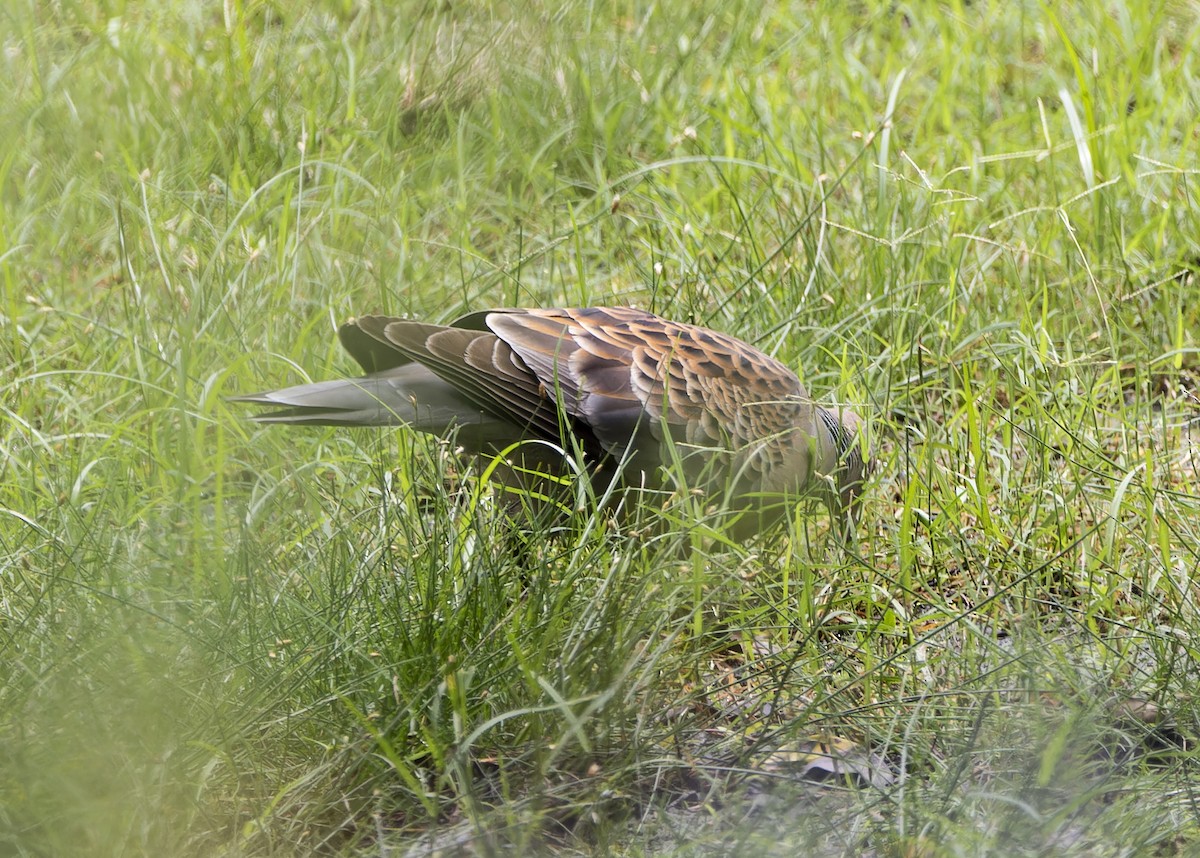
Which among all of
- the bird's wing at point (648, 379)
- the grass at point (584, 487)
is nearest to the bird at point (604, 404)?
the bird's wing at point (648, 379)

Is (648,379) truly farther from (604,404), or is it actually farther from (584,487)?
(584,487)

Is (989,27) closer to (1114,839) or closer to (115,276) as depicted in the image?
(115,276)

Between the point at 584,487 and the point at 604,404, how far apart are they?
1.16 feet

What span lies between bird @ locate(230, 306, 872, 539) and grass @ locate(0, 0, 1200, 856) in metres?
0.14

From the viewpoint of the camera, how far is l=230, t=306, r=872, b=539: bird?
3.14m

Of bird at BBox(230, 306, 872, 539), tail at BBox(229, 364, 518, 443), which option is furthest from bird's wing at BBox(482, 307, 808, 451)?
tail at BBox(229, 364, 518, 443)

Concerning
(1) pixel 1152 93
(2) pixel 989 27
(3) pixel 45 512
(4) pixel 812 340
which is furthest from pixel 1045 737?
(2) pixel 989 27

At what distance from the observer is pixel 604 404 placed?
3242 millimetres

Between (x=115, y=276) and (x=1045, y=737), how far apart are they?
3169 millimetres

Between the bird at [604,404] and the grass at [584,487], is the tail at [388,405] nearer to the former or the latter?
the bird at [604,404]

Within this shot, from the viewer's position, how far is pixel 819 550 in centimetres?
319

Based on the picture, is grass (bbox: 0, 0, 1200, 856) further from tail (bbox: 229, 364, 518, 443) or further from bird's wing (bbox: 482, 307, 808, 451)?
bird's wing (bbox: 482, 307, 808, 451)

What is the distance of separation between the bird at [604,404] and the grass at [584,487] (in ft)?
0.47

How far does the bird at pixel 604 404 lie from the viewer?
3.14 m
